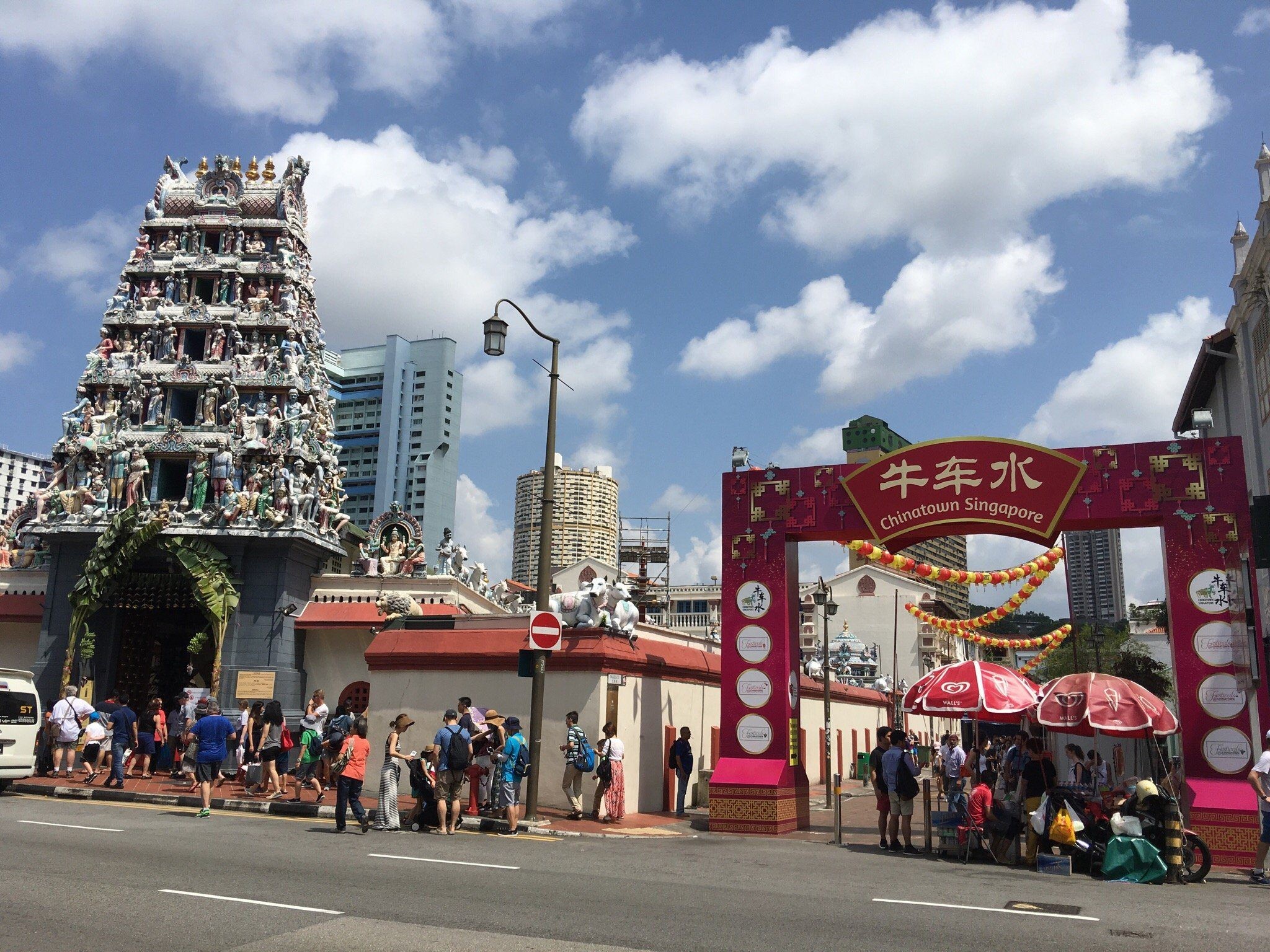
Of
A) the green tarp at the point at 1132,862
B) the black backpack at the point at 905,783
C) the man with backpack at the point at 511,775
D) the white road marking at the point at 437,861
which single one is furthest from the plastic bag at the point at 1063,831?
the man with backpack at the point at 511,775

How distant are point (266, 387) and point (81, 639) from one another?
855 cm

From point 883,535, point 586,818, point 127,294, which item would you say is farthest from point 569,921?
point 127,294

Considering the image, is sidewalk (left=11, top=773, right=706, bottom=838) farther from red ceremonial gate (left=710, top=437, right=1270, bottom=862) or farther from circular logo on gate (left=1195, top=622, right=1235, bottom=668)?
circular logo on gate (left=1195, top=622, right=1235, bottom=668)

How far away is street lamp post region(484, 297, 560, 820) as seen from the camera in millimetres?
16156

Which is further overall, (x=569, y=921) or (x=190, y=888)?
(x=190, y=888)

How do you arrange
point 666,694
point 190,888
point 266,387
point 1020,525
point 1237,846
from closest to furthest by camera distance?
point 190,888 < point 1237,846 < point 1020,525 < point 666,694 < point 266,387

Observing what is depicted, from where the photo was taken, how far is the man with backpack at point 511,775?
15.5 m

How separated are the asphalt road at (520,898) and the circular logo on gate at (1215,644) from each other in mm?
3676

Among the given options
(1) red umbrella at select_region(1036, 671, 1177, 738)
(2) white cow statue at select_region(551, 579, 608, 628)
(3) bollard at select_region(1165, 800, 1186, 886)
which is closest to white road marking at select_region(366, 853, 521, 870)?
(2) white cow statue at select_region(551, 579, 608, 628)

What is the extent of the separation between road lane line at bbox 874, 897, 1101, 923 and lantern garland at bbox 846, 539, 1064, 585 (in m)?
9.93

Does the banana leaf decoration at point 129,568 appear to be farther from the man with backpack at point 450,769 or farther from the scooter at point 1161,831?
the scooter at point 1161,831

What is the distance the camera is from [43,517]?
30.0 metres

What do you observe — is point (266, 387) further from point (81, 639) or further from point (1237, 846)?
point (1237, 846)

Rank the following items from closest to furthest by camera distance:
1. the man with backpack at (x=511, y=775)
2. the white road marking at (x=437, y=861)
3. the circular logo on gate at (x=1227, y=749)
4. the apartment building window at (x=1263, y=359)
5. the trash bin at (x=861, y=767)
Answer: the white road marking at (x=437, y=861), the man with backpack at (x=511, y=775), the circular logo on gate at (x=1227, y=749), the apartment building window at (x=1263, y=359), the trash bin at (x=861, y=767)
